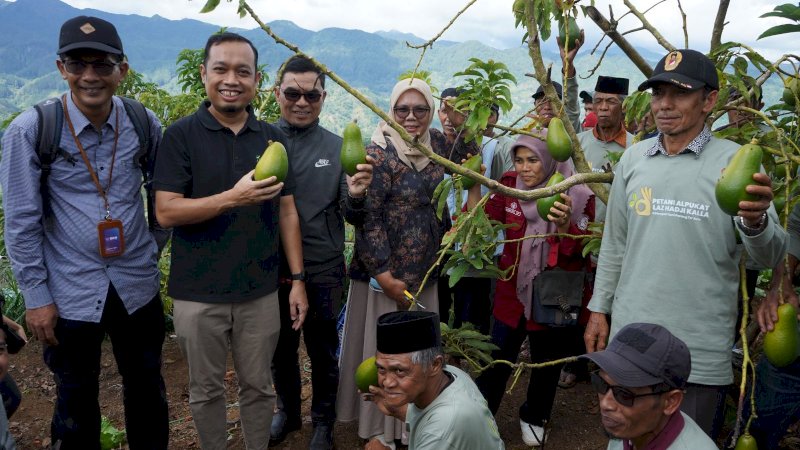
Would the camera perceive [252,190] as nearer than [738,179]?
No

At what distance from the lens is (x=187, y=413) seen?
392cm

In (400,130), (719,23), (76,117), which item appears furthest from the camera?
(719,23)

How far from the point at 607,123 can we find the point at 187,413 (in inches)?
132

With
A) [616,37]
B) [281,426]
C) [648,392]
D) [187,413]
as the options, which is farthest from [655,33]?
[187,413]

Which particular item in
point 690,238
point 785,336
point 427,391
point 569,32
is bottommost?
point 427,391

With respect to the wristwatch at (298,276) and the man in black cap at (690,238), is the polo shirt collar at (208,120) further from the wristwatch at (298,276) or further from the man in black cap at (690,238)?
the man in black cap at (690,238)

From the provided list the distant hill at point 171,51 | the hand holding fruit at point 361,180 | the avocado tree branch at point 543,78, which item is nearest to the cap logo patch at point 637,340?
the avocado tree branch at point 543,78

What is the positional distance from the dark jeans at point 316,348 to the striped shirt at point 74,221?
0.80 metres

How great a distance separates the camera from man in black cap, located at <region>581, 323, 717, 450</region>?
151 centimetres

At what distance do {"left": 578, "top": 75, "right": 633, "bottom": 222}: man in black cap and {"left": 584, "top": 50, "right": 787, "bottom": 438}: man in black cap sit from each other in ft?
5.61

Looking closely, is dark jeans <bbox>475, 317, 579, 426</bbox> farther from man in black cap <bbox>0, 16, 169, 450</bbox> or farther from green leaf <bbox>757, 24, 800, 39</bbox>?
man in black cap <bbox>0, 16, 169, 450</bbox>

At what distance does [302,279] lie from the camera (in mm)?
2891

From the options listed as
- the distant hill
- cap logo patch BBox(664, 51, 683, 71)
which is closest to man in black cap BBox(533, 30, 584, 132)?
cap logo patch BBox(664, 51, 683, 71)

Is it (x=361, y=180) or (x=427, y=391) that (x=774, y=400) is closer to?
(x=427, y=391)
